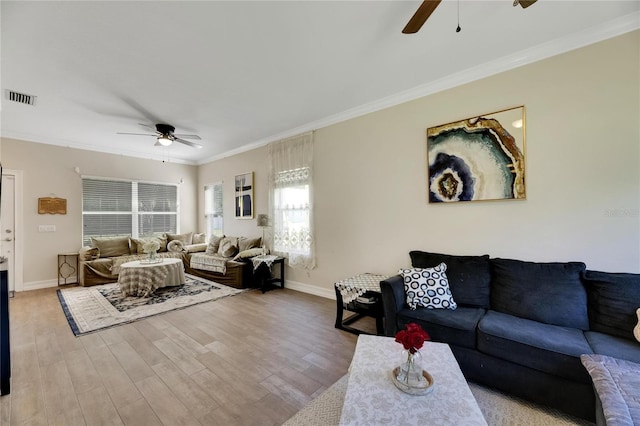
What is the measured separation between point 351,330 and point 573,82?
323 centimetres

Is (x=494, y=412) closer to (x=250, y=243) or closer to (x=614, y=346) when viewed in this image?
(x=614, y=346)

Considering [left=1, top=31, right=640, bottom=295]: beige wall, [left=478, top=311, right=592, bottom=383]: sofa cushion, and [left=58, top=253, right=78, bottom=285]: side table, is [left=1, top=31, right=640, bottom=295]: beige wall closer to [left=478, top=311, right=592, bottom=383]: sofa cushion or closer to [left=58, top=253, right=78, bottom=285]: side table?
[left=58, top=253, right=78, bottom=285]: side table

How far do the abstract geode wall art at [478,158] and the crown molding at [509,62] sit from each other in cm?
45

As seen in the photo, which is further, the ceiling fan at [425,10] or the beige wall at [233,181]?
the beige wall at [233,181]

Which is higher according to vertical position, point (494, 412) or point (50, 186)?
→ point (50, 186)

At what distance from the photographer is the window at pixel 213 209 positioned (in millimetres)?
6668

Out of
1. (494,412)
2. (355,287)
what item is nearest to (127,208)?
(355,287)

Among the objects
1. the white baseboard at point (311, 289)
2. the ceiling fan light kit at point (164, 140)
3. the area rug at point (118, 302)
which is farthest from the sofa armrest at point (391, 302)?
the ceiling fan light kit at point (164, 140)

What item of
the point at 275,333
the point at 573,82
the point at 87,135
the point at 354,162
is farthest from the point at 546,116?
the point at 87,135

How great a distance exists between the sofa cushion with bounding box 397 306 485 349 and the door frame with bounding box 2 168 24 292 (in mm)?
6488

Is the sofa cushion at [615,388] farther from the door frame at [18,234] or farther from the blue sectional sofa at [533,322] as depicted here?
the door frame at [18,234]

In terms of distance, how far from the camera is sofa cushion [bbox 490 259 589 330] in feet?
6.75

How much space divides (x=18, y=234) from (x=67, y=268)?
95 cm

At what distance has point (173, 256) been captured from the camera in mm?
5824
